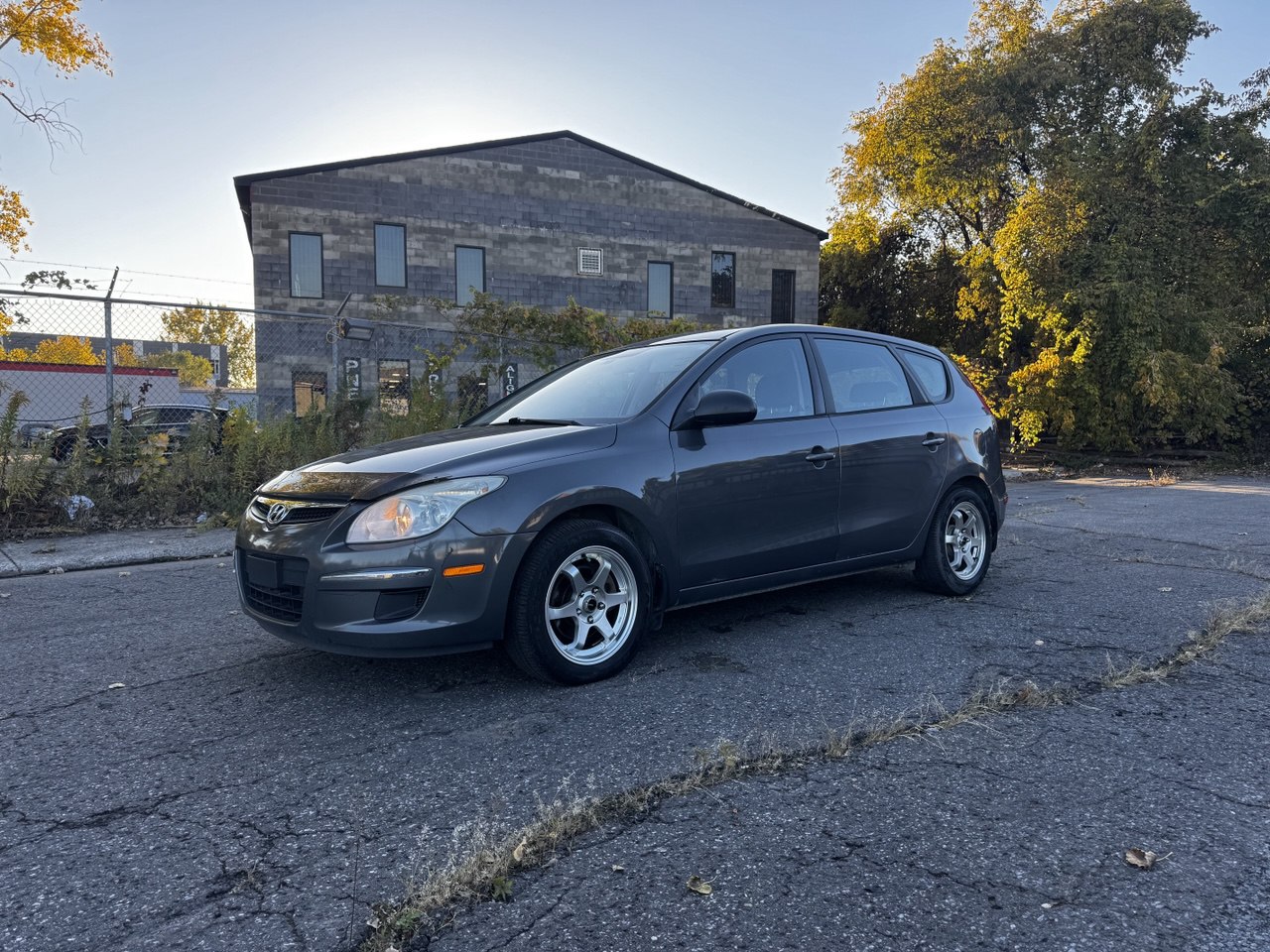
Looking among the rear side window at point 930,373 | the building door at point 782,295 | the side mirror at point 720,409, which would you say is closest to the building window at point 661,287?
the building door at point 782,295

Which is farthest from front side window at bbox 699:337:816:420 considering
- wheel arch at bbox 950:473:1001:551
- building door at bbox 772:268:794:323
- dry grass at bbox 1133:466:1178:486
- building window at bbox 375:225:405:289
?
building door at bbox 772:268:794:323

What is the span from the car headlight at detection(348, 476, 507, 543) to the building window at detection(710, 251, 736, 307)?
928 inches

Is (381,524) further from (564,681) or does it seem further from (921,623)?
(921,623)

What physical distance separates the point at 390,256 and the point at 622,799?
2248 centimetres

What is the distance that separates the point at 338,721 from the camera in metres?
3.34

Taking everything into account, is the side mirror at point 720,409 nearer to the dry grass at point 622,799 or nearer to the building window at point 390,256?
the dry grass at point 622,799

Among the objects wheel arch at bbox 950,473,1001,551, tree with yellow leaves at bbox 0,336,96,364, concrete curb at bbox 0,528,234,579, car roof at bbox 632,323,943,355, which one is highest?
tree with yellow leaves at bbox 0,336,96,364

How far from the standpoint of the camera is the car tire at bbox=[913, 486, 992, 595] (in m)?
5.27

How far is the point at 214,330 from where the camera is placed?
1437 cm

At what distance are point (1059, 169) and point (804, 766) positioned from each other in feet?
56.2

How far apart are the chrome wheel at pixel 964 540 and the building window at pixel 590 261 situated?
806 inches

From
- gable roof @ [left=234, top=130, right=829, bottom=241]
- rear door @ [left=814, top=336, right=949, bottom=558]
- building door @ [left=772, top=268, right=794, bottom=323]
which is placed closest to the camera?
rear door @ [left=814, top=336, right=949, bottom=558]

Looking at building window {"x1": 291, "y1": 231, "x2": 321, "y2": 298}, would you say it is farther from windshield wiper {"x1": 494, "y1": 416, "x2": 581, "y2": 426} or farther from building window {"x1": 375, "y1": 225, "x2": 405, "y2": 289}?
windshield wiper {"x1": 494, "y1": 416, "x2": 581, "y2": 426}

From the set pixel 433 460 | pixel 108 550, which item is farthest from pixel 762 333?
pixel 108 550
